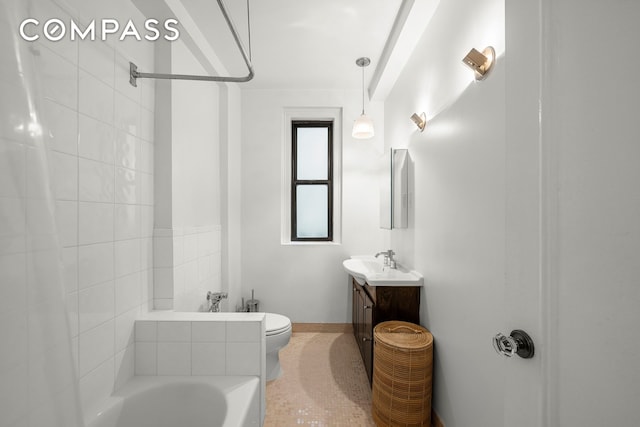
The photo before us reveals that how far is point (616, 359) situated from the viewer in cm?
45

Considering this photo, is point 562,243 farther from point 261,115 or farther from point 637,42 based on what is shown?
point 261,115

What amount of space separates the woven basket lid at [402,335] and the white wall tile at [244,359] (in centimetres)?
69

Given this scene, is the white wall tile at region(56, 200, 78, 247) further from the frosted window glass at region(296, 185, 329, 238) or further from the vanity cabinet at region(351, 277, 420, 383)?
the frosted window glass at region(296, 185, 329, 238)

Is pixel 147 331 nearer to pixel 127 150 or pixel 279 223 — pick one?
pixel 127 150

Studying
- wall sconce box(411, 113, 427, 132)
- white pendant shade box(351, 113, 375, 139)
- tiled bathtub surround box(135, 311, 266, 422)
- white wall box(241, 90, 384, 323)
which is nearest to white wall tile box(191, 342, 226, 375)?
tiled bathtub surround box(135, 311, 266, 422)

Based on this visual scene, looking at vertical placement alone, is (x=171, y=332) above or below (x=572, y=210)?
below

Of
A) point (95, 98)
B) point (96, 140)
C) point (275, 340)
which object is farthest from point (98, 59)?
point (275, 340)

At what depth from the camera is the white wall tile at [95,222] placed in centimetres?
121

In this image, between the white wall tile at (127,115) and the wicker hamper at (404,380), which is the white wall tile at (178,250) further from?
the wicker hamper at (404,380)

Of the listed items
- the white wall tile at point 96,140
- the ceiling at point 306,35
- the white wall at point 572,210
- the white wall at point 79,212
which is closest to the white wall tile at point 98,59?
the white wall at point 79,212

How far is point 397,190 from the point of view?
2.22 m

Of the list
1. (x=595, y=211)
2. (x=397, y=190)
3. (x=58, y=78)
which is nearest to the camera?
(x=595, y=211)

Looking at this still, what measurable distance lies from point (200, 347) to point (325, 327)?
5.64ft

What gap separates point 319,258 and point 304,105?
5.53ft
